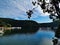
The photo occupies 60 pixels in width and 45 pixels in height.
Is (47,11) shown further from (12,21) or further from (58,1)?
(12,21)

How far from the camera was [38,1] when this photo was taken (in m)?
13.3

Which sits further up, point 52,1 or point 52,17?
point 52,1

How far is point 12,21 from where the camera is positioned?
198000mm

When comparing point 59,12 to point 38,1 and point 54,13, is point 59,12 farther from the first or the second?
point 38,1

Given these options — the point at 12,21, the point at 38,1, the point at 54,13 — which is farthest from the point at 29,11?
the point at 12,21

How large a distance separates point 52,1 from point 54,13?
98 cm

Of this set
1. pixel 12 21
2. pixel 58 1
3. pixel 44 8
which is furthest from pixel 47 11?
pixel 12 21

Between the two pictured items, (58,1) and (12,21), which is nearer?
(58,1)

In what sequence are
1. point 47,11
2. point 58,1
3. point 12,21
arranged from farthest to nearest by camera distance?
point 12,21
point 47,11
point 58,1

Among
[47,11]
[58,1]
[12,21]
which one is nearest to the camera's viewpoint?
[58,1]

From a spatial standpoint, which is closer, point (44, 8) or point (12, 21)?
point (44, 8)

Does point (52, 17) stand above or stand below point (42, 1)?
below

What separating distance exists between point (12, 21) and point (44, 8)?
608 ft

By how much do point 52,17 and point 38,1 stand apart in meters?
1.71
